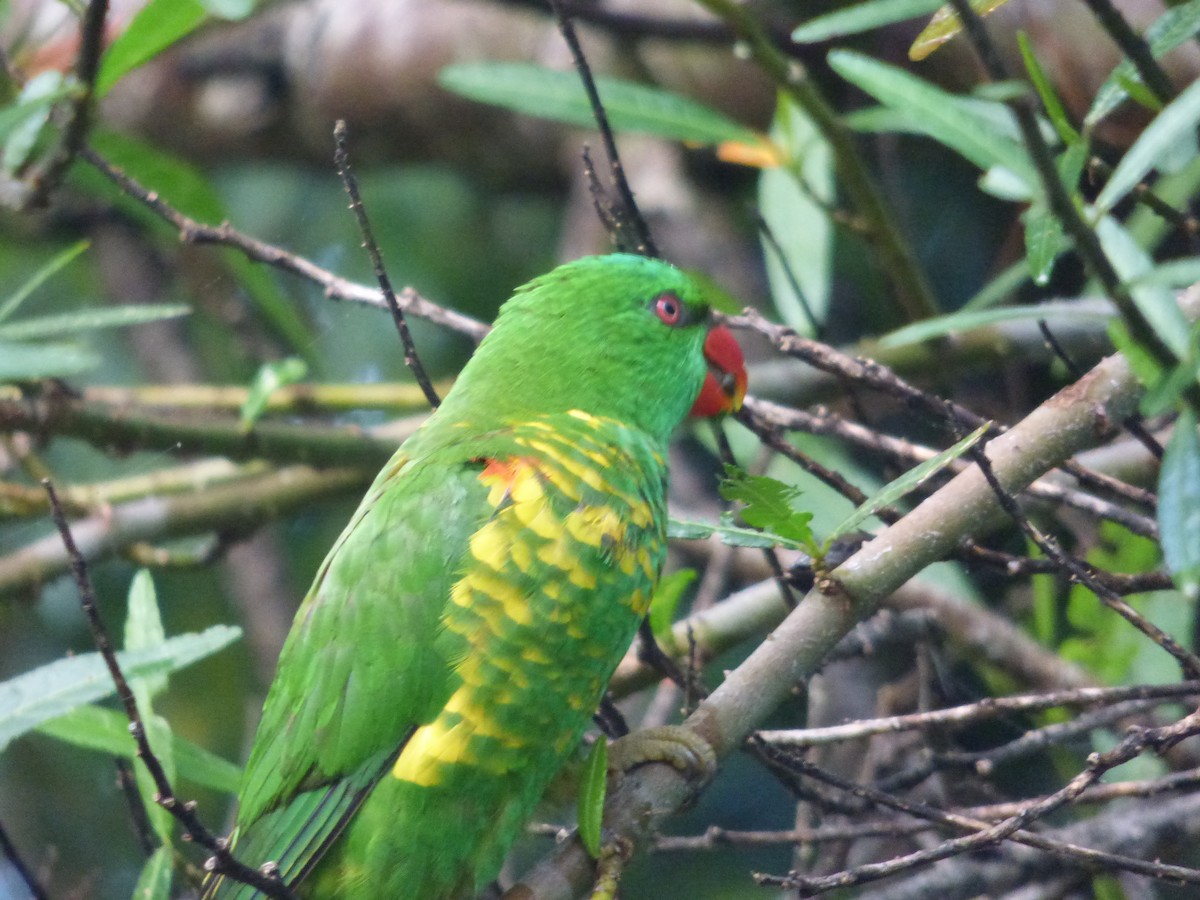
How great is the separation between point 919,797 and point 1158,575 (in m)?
1.02

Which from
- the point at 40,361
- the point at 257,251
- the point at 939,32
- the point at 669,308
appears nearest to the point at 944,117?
the point at 939,32

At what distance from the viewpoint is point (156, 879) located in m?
1.96

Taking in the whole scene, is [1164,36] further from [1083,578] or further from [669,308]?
[669,308]

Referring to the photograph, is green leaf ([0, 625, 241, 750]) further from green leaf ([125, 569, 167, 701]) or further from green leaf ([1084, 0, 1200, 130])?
green leaf ([1084, 0, 1200, 130])

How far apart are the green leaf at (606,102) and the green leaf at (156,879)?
63.5 inches

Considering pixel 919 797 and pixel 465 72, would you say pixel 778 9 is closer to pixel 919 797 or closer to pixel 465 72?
pixel 465 72

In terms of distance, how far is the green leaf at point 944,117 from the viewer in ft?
4.42

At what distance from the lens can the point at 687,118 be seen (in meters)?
2.64

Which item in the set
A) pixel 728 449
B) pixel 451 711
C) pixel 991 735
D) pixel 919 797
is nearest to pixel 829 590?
pixel 728 449

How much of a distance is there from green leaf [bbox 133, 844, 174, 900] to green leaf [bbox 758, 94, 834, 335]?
5.49 feet

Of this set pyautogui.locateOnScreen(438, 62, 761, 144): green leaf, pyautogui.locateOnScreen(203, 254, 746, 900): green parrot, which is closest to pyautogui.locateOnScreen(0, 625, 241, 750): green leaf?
pyautogui.locateOnScreen(203, 254, 746, 900): green parrot

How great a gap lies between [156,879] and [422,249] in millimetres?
2888

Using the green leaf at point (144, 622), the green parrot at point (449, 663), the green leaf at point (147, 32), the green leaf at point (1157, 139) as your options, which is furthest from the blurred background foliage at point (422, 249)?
the green leaf at point (1157, 139)

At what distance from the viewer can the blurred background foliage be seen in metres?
2.68
